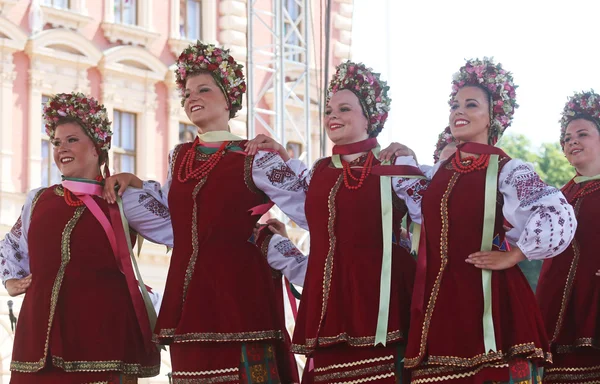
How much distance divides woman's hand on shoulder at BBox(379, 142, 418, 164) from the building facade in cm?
948

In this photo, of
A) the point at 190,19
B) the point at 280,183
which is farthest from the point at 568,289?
the point at 190,19

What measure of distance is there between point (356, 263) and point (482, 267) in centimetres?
Result: 52

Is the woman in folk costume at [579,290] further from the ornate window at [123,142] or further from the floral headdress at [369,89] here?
the ornate window at [123,142]

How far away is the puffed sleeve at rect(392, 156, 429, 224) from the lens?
515cm

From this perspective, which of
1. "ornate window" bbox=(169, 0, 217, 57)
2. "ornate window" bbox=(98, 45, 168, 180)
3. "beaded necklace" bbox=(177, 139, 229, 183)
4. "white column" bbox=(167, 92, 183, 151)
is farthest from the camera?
"ornate window" bbox=(169, 0, 217, 57)

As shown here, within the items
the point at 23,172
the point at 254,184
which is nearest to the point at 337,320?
the point at 254,184

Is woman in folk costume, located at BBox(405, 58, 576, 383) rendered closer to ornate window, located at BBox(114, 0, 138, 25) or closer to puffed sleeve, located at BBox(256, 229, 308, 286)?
puffed sleeve, located at BBox(256, 229, 308, 286)

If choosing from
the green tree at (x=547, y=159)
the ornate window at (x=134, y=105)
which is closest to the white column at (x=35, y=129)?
the ornate window at (x=134, y=105)

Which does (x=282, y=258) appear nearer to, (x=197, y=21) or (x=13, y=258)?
(x=13, y=258)

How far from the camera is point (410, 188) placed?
203 inches

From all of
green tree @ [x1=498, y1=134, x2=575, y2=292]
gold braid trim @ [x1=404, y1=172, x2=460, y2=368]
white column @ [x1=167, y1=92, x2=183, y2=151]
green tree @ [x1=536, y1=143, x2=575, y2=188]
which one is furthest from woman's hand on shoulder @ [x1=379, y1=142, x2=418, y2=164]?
green tree @ [x1=536, y1=143, x2=575, y2=188]

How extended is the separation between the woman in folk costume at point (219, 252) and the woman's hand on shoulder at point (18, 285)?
2.34 feet

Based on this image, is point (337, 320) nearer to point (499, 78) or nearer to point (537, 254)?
point (537, 254)

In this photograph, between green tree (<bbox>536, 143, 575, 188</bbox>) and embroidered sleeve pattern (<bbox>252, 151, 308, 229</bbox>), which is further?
green tree (<bbox>536, 143, 575, 188</bbox>)
